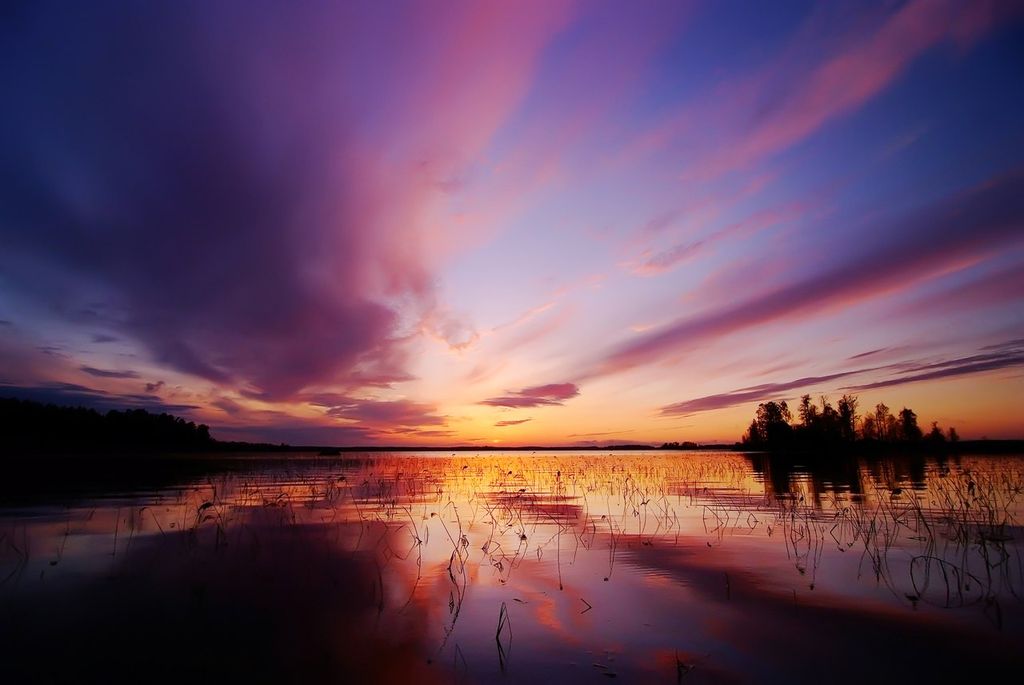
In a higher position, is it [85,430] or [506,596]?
[85,430]

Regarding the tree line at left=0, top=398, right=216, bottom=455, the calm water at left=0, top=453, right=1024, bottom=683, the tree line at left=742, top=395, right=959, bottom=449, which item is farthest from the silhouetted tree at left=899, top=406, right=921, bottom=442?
the tree line at left=0, top=398, right=216, bottom=455

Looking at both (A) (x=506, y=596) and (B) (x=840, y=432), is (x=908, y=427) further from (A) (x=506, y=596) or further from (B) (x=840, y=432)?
(A) (x=506, y=596)

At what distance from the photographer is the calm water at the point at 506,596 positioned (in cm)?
619

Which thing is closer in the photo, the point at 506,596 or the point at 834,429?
the point at 506,596

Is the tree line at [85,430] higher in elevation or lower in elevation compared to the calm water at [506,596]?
higher

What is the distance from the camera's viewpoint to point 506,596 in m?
9.04

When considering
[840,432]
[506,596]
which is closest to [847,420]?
[840,432]

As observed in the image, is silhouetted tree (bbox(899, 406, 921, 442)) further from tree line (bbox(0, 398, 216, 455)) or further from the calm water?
tree line (bbox(0, 398, 216, 455))

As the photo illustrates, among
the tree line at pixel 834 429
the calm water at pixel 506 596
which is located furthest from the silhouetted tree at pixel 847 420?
the calm water at pixel 506 596

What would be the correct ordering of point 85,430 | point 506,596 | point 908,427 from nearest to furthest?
point 506,596
point 85,430
point 908,427

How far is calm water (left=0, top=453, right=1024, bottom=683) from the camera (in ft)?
20.3

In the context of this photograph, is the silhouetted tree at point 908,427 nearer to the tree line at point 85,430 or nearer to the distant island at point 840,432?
the distant island at point 840,432

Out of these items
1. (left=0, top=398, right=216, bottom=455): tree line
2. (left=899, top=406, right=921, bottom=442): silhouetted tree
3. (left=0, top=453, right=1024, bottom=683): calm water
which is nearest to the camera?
(left=0, top=453, right=1024, bottom=683): calm water

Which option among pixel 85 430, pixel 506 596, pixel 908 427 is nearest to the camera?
pixel 506 596
